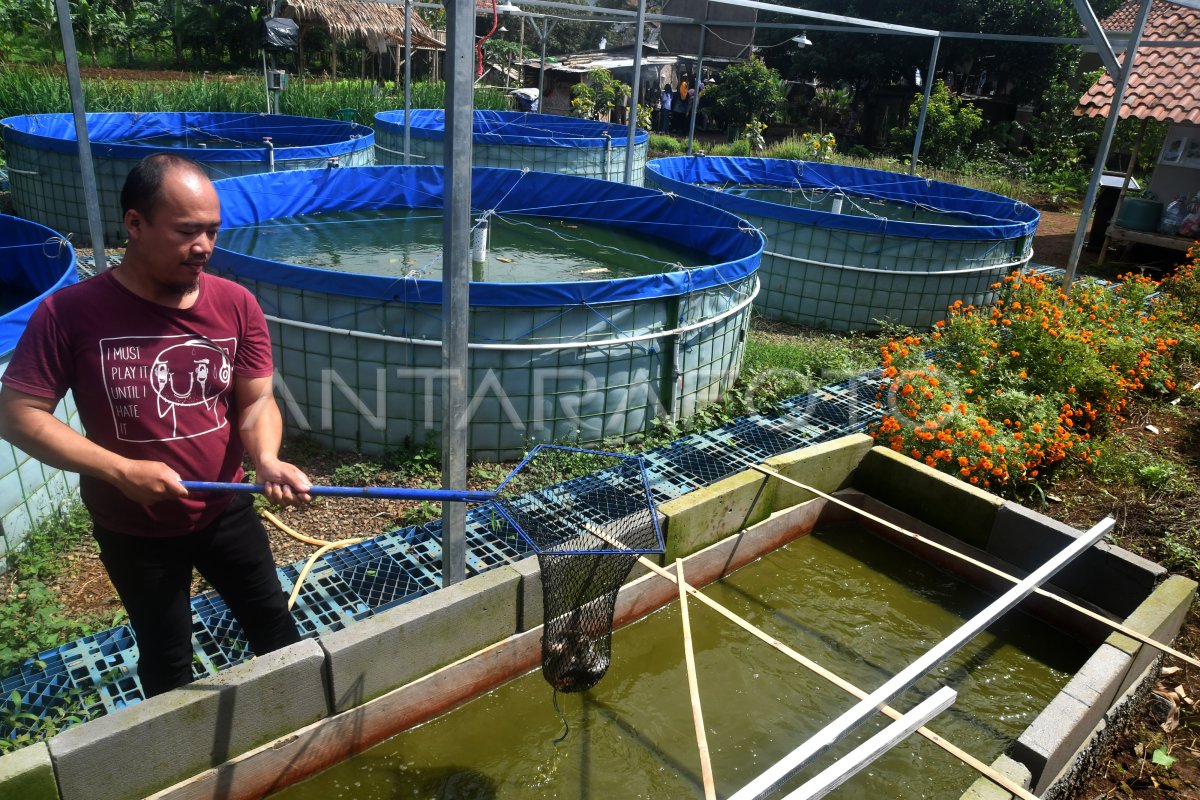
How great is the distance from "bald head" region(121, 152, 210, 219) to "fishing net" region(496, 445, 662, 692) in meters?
1.39

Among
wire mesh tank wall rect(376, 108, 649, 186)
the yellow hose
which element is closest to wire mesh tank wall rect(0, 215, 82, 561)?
the yellow hose

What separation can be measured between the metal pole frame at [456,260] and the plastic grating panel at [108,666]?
1221 mm

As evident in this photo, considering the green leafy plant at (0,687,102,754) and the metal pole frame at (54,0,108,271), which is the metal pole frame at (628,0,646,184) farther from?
the green leafy plant at (0,687,102,754)

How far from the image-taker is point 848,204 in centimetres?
1111

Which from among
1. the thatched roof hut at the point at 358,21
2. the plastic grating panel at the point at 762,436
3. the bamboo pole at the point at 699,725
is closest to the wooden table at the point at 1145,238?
the plastic grating panel at the point at 762,436

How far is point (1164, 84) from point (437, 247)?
33.5 feet

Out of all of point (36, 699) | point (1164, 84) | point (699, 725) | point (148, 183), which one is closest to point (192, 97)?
point (36, 699)

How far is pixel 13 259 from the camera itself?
5.61 m

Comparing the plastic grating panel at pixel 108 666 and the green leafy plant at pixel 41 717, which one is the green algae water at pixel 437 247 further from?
the green leafy plant at pixel 41 717

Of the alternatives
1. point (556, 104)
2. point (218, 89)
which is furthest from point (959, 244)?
point (556, 104)

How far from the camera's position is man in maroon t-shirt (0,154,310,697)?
2.14m

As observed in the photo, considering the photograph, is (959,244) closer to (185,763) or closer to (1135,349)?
(1135,349)

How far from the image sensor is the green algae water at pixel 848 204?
10742 mm

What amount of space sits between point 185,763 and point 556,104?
24.8 meters
